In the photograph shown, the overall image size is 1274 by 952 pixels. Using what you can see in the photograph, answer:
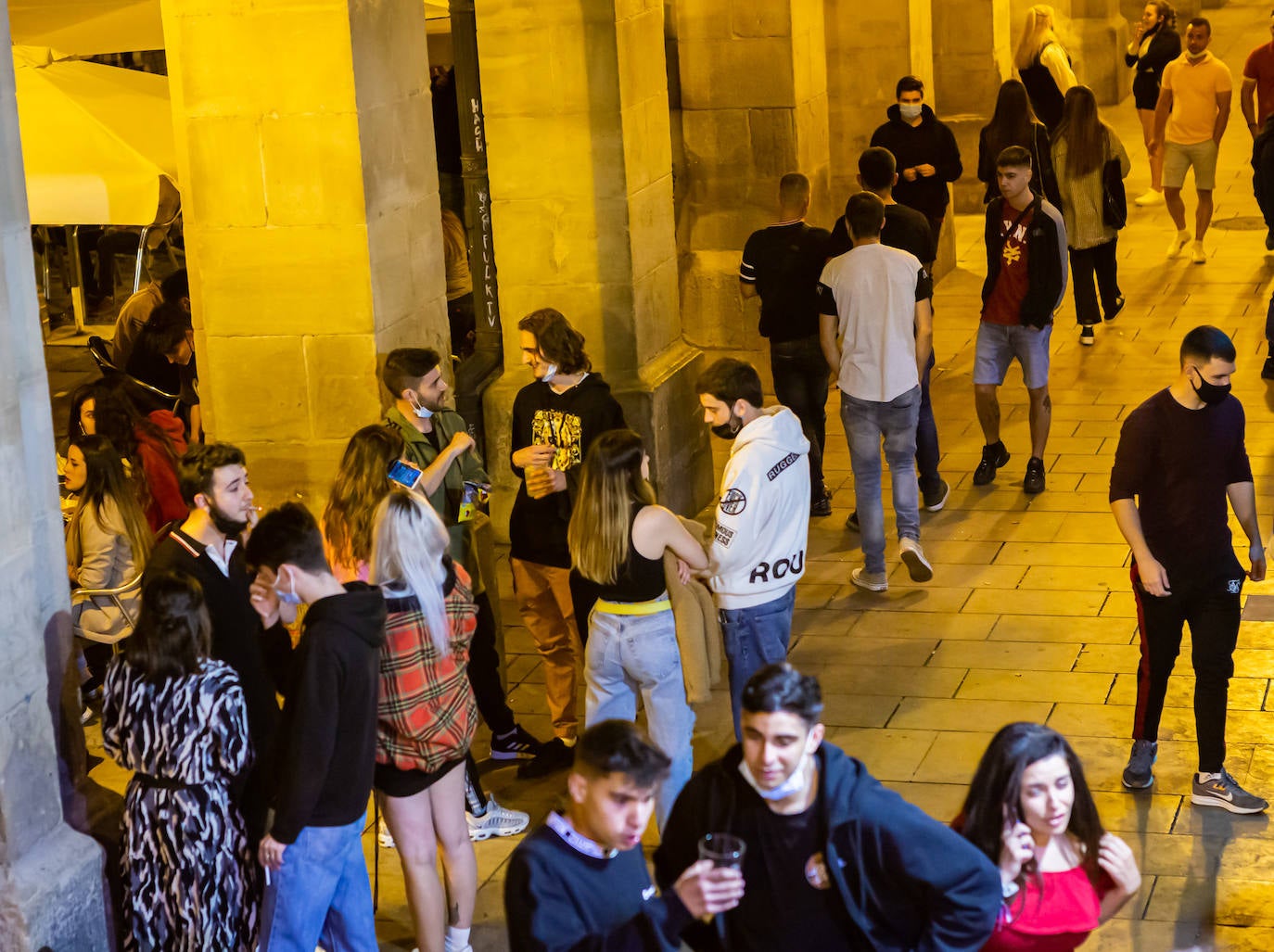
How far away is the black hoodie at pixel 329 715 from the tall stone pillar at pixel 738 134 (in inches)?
333

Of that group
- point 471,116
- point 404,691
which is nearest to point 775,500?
point 404,691

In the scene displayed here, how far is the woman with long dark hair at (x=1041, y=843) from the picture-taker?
4211mm

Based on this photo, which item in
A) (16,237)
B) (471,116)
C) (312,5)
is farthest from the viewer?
(471,116)

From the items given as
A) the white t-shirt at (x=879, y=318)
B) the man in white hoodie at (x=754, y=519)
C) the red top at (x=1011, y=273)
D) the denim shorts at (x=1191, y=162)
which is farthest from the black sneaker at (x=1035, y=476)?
the denim shorts at (x=1191, y=162)

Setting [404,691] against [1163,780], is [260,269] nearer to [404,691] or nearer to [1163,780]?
[404,691]

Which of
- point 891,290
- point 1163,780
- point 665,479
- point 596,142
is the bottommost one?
point 1163,780

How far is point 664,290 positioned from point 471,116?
5.04ft

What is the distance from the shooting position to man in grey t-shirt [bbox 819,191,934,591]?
8.92 meters

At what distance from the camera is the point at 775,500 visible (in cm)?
652

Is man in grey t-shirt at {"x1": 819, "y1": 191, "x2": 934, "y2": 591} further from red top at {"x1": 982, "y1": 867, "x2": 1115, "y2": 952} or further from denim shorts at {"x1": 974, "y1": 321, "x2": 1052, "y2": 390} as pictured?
red top at {"x1": 982, "y1": 867, "x2": 1115, "y2": 952}

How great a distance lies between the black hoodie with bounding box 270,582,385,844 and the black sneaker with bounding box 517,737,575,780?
224 cm

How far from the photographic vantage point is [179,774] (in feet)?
16.8

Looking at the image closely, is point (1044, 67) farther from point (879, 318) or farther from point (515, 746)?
point (515, 746)

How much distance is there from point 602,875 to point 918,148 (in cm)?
923
